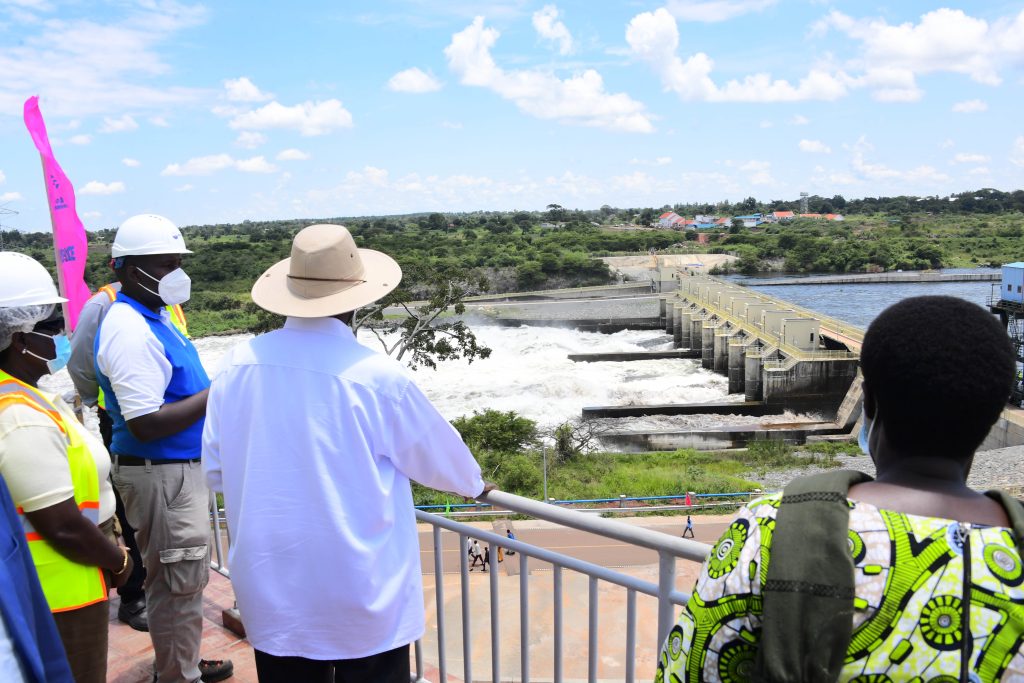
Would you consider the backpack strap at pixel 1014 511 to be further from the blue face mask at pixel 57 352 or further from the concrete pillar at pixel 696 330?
the concrete pillar at pixel 696 330

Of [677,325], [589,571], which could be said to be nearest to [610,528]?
[589,571]

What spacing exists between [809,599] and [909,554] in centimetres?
14

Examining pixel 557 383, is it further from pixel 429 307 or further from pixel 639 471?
pixel 639 471

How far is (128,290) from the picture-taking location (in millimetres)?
2729

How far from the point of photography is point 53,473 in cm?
183

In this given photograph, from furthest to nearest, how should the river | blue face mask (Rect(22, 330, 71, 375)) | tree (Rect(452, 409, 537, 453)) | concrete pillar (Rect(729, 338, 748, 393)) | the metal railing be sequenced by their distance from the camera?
concrete pillar (Rect(729, 338, 748, 393)) < the river < tree (Rect(452, 409, 537, 453)) < blue face mask (Rect(22, 330, 71, 375)) < the metal railing

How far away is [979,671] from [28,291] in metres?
2.19

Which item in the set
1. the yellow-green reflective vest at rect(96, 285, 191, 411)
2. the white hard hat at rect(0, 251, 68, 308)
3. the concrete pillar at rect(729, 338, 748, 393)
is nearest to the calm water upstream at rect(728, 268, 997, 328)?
the concrete pillar at rect(729, 338, 748, 393)

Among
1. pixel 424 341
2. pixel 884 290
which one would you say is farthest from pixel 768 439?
pixel 884 290

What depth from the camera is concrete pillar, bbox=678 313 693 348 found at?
43062 millimetres

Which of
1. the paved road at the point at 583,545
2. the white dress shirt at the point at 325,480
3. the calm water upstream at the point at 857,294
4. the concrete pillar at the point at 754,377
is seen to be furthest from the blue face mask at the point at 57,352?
the calm water upstream at the point at 857,294

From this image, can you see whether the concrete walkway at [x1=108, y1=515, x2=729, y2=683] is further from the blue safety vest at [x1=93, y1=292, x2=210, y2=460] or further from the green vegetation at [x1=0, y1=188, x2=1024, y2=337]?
the green vegetation at [x1=0, y1=188, x2=1024, y2=337]

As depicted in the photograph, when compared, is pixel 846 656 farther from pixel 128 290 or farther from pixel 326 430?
pixel 128 290

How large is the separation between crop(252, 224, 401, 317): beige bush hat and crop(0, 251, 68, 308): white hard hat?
1.90 ft
